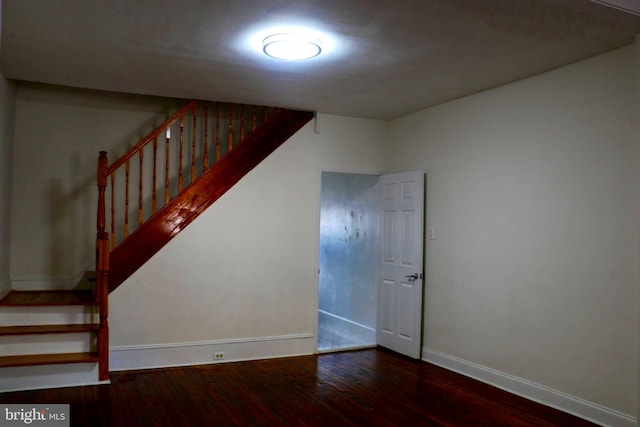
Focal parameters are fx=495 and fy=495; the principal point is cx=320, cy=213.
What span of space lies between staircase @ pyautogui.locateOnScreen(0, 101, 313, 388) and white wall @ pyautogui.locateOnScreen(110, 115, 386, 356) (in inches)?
5.7

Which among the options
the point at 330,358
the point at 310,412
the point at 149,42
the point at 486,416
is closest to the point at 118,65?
the point at 149,42

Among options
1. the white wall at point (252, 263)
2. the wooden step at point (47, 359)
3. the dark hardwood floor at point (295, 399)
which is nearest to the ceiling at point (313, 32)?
the white wall at point (252, 263)

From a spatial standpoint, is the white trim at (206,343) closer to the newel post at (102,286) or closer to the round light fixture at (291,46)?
the newel post at (102,286)

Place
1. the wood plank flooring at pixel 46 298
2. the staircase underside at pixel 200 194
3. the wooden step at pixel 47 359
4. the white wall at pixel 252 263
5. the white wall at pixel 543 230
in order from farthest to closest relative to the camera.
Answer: the white wall at pixel 252 263 → the staircase underside at pixel 200 194 → the wood plank flooring at pixel 46 298 → the wooden step at pixel 47 359 → the white wall at pixel 543 230

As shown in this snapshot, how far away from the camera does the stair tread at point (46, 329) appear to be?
4.17m

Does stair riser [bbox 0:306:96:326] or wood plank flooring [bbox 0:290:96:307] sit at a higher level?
wood plank flooring [bbox 0:290:96:307]

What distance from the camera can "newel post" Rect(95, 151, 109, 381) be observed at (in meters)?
4.30

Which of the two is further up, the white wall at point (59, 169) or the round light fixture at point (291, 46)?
the round light fixture at point (291, 46)

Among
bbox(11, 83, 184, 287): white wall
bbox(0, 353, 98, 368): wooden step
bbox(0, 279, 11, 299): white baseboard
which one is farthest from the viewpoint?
bbox(11, 83, 184, 287): white wall

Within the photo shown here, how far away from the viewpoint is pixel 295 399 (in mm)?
4047

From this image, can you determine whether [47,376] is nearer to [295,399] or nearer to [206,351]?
[206,351]

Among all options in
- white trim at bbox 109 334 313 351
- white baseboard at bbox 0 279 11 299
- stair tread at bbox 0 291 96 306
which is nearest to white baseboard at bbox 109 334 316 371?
white trim at bbox 109 334 313 351

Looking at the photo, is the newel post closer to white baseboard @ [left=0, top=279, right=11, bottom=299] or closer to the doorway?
white baseboard @ [left=0, top=279, right=11, bottom=299]
